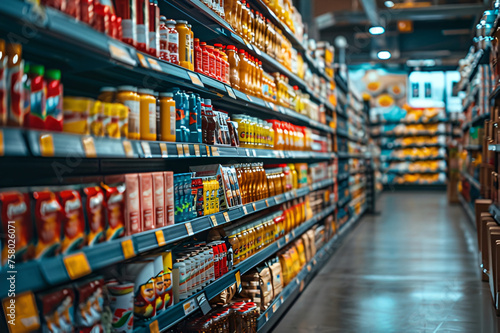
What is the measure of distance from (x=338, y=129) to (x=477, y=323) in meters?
4.49

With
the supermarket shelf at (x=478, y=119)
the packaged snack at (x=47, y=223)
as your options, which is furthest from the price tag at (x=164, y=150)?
the supermarket shelf at (x=478, y=119)

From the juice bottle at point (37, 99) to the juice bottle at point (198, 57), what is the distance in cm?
127

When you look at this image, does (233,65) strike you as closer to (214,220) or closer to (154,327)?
(214,220)

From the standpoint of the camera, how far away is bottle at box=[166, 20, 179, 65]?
8.05 ft

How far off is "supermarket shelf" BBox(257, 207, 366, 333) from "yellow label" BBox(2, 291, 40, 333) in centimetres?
202

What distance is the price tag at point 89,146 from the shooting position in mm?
1664

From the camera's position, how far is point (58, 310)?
168 cm

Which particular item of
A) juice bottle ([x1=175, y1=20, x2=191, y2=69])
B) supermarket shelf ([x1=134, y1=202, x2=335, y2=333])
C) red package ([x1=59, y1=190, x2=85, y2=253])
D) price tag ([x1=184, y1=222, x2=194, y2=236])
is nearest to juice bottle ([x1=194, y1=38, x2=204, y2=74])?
juice bottle ([x1=175, y1=20, x2=191, y2=69])

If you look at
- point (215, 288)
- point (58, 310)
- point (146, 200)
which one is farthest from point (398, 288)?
point (58, 310)

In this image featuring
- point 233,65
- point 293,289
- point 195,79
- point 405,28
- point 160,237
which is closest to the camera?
point 160,237

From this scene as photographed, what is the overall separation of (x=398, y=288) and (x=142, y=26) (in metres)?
3.73

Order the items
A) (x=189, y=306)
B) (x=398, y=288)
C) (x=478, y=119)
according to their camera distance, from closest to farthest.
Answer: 1. (x=189, y=306)
2. (x=398, y=288)
3. (x=478, y=119)

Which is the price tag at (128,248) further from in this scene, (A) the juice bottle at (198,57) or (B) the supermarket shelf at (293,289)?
(B) the supermarket shelf at (293,289)

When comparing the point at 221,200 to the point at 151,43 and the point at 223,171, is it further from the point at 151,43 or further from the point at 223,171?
the point at 151,43
